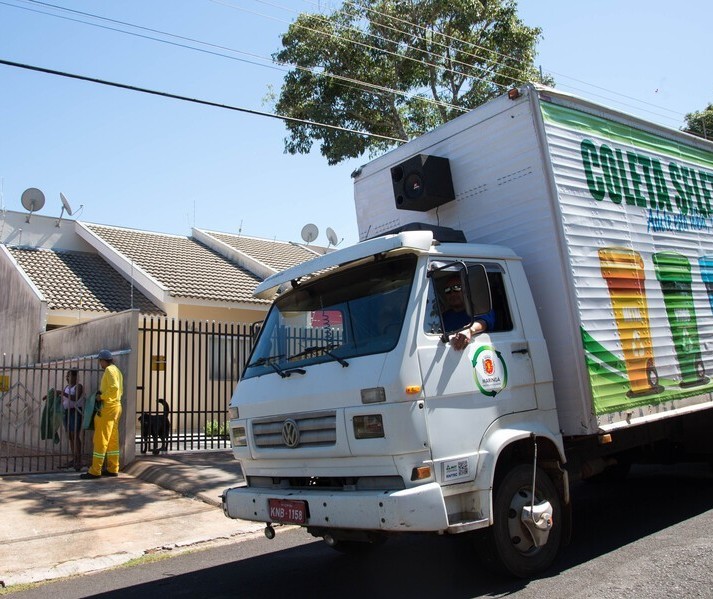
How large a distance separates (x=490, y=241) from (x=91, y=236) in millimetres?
16536

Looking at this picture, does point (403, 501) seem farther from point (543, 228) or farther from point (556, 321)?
point (543, 228)

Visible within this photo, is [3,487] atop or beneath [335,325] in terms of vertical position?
beneath

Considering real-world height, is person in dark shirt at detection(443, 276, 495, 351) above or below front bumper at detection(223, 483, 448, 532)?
above

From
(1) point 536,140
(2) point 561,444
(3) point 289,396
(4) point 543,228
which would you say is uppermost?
(1) point 536,140

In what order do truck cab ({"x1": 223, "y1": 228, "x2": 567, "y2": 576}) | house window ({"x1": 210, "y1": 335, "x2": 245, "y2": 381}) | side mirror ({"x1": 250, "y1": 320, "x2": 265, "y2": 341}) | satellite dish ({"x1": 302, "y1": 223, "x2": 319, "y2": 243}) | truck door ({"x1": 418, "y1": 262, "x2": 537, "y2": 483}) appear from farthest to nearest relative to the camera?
satellite dish ({"x1": 302, "y1": 223, "x2": 319, "y2": 243}) → house window ({"x1": 210, "y1": 335, "x2": 245, "y2": 381}) → side mirror ({"x1": 250, "y1": 320, "x2": 265, "y2": 341}) → truck door ({"x1": 418, "y1": 262, "x2": 537, "y2": 483}) → truck cab ({"x1": 223, "y1": 228, "x2": 567, "y2": 576})

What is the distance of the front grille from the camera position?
4520mm

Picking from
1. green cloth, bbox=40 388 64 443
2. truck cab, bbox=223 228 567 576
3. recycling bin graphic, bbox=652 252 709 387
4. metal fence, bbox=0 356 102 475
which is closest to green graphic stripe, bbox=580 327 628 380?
truck cab, bbox=223 228 567 576

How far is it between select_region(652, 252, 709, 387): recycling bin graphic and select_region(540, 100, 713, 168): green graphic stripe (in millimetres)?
1119

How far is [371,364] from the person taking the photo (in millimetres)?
4395

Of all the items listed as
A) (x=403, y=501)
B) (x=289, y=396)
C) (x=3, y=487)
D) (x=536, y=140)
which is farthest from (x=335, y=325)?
(x=3, y=487)

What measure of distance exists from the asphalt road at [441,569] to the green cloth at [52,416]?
594 cm

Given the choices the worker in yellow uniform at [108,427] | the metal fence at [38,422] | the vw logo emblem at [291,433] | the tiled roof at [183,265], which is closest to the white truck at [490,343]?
the vw logo emblem at [291,433]

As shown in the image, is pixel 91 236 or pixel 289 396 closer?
pixel 289 396

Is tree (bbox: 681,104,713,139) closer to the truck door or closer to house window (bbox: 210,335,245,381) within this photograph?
house window (bbox: 210,335,245,381)
